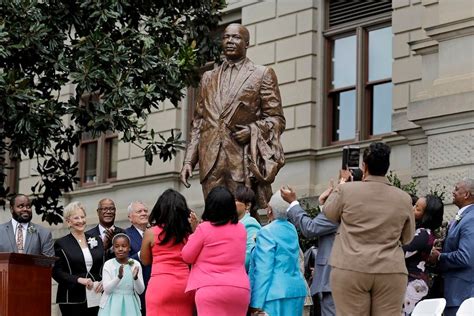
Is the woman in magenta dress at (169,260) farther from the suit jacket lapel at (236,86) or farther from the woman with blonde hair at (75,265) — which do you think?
the woman with blonde hair at (75,265)

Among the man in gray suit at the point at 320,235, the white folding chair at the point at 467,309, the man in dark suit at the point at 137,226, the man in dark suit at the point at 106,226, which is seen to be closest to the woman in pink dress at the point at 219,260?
the man in gray suit at the point at 320,235

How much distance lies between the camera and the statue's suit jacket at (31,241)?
580 inches

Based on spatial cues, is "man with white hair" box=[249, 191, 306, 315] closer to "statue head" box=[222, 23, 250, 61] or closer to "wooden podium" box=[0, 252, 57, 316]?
"statue head" box=[222, 23, 250, 61]

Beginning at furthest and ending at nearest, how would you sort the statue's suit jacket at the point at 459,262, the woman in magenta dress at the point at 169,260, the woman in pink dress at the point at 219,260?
the statue's suit jacket at the point at 459,262 < the woman in magenta dress at the point at 169,260 < the woman in pink dress at the point at 219,260

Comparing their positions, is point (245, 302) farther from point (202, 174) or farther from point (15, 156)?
point (15, 156)

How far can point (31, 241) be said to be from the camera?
1483 cm

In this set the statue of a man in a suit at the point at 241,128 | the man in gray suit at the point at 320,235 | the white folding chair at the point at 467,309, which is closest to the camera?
the white folding chair at the point at 467,309

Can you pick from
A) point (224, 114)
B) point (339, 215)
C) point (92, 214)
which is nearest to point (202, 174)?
point (224, 114)

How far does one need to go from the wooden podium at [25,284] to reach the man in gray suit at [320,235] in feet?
10.8

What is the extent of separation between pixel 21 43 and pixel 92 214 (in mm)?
10619

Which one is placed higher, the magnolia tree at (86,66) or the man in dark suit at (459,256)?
the magnolia tree at (86,66)

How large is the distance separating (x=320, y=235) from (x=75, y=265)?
3.74 meters

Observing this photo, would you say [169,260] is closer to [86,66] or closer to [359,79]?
[86,66]

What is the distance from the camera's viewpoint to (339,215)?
10586 millimetres
